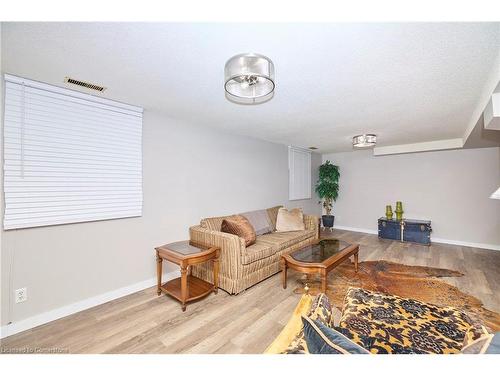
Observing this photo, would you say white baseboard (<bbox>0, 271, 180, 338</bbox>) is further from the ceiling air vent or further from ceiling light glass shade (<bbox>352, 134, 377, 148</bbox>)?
ceiling light glass shade (<bbox>352, 134, 377, 148</bbox>)

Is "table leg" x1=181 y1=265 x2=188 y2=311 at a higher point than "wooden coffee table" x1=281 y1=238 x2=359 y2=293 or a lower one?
lower

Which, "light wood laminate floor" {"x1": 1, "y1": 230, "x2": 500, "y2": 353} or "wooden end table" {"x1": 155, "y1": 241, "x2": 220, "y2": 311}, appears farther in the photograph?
"wooden end table" {"x1": 155, "y1": 241, "x2": 220, "y2": 311}

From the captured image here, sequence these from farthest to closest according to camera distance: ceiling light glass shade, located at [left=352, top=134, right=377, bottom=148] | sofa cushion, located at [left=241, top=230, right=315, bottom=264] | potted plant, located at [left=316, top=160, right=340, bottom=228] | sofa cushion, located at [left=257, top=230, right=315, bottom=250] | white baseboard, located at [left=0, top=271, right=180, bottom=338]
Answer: potted plant, located at [left=316, top=160, right=340, bottom=228]
ceiling light glass shade, located at [left=352, top=134, right=377, bottom=148]
sofa cushion, located at [left=257, top=230, right=315, bottom=250]
sofa cushion, located at [left=241, top=230, right=315, bottom=264]
white baseboard, located at [left=0, top=271, right=180, bottom=338]

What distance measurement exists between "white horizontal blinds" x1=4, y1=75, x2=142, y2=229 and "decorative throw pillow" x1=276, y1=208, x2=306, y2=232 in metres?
2.41

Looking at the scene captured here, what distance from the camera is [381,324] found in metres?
1.27

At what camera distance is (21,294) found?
188 cm

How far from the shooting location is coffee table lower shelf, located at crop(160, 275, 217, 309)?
7.57 ft

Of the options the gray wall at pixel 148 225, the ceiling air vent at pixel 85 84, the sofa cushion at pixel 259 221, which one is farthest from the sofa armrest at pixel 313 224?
the ceiling air vent at pixel 85 84

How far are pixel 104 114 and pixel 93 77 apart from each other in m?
0.54

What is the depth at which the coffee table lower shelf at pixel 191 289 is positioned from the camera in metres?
2.31

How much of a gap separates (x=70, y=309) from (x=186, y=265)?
1.19 metres

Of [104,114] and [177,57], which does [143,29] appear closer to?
[177,57]

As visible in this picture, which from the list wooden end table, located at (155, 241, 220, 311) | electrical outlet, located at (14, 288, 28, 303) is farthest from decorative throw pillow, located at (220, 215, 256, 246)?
electrical outlet, located at (14, 288, 28, 303)

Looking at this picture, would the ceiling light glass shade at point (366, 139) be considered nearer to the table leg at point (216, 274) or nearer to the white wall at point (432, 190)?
the white wall at point (432, 190)
